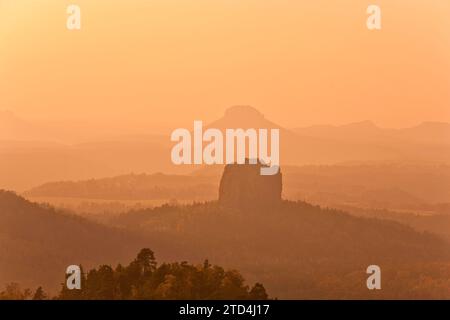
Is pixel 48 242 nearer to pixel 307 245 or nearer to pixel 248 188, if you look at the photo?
pixel 248 188

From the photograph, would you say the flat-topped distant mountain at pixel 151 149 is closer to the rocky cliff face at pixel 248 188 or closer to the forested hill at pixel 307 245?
the rocky cliff face at pixel 248 188

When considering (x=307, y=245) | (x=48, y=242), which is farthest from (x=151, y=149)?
(x=307, y=245)

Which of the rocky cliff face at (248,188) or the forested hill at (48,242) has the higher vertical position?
the rocky cliff face at (248,188)

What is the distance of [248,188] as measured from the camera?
41.8 metres

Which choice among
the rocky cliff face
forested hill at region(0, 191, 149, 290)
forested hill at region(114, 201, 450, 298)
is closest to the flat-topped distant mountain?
the rocky cliff face

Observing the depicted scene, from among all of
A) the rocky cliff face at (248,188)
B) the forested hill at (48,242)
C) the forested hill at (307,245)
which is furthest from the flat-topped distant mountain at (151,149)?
the forested hill at (307,245)

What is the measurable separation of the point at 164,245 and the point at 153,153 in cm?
521

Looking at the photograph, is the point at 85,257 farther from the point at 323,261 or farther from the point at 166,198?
the point at 323,261

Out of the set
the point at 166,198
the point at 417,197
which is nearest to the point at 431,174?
the point at 417,197

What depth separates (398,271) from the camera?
40.6 metres

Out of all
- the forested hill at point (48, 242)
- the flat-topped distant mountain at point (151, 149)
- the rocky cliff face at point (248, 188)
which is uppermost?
the flat-topped distant mountain at point (151, 149)

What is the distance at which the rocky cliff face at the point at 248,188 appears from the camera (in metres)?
40.9

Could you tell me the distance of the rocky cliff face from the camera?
40875 mm

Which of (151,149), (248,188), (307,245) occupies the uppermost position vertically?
(151,149)
